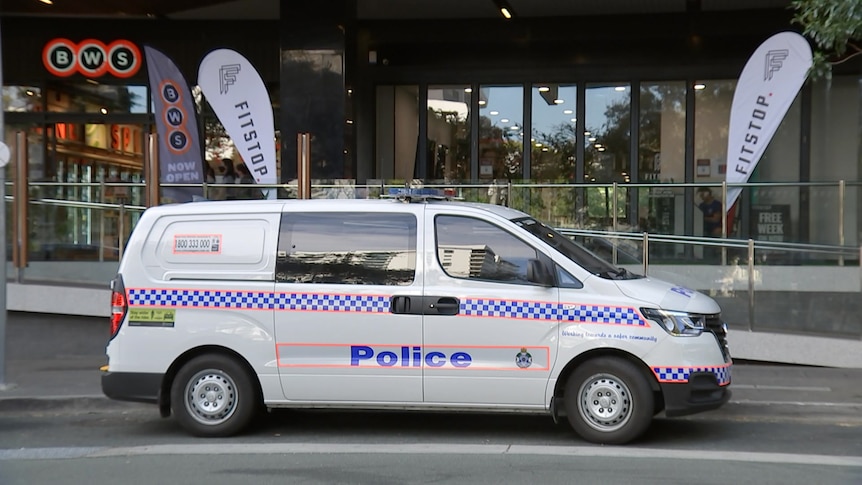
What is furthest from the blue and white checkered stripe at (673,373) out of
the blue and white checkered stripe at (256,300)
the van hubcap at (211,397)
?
the van hubcap at (211,397)

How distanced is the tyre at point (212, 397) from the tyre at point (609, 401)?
2.78 m

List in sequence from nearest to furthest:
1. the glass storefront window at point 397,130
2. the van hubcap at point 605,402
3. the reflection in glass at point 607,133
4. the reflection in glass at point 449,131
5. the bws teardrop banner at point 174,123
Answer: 1. the van hubcap at point 605,402
2. the bws teardrop banner at point 174,123
3. the reflection in glass at point 607,133
4. the reflection in glass at point 449,131
5. the glass storefront window at point 397,130

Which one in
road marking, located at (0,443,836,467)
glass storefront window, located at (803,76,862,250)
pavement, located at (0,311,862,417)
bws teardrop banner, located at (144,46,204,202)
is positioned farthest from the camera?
glass storefront window, located at (803,76,862,250)

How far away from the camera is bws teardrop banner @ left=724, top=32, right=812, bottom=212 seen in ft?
40.4

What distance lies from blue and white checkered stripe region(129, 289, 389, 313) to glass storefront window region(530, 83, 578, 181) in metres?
11.2

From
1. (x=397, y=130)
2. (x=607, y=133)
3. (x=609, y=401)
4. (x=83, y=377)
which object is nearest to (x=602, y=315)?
(x=609, y=401)

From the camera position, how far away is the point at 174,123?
45.3ft

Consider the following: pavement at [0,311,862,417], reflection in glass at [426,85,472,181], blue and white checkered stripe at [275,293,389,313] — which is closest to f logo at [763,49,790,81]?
pavement at [0,311,862,417]

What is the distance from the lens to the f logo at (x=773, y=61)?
12.4 meters

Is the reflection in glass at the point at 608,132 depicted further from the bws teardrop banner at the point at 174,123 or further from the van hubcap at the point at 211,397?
the van hubcap at the point at 211,397

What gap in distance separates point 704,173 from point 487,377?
11.8 metres

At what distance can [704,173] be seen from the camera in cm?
1734

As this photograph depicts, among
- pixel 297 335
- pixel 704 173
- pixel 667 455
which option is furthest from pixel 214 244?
pixel 704 173

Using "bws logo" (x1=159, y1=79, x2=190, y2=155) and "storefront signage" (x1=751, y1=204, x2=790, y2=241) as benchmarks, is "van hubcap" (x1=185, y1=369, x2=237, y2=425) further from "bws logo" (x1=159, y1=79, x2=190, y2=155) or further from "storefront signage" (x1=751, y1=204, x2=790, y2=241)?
"storefront signage" (x1=751, y1=204, x2=790, y2=241)
